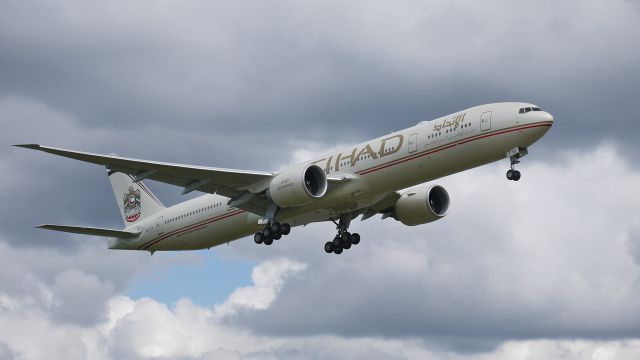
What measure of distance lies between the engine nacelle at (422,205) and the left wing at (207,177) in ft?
28.8

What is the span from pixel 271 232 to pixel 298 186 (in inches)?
168

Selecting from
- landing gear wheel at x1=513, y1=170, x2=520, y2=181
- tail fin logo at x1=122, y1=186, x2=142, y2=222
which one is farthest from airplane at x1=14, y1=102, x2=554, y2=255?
tail fin logo at x1=122, y1=186, x2=142, y2=222

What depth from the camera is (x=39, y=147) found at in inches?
1929

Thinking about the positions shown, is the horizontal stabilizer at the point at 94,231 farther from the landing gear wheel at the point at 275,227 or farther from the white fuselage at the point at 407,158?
the landing gear wheel at the point at 275,227

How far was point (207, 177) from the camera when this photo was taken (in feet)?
185

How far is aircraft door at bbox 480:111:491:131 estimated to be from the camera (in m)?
51.3

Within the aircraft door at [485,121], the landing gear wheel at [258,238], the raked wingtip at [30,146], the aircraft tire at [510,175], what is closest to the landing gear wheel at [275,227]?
the landing gear wheel at [258,238]

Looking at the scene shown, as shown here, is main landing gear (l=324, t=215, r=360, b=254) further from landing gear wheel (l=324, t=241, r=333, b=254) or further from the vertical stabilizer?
the vertical stabilizer

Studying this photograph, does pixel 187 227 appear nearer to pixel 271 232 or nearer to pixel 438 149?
pixel 271 232

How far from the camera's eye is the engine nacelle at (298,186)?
54281 millimetres

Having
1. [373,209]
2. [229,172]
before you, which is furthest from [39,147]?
[373,209]

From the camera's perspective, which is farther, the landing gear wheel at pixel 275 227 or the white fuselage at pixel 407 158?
the landing gear wheel at pixel 275 227

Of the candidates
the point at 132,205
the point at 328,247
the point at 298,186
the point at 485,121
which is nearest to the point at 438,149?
the point at 485,121

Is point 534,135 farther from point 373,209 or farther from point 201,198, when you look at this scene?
point 201,198
